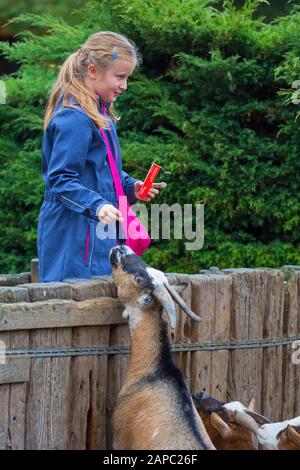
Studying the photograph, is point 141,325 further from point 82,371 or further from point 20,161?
point 20,161

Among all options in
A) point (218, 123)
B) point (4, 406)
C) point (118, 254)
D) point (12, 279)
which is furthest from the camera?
point (218, 123)

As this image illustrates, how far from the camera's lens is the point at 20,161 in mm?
8133

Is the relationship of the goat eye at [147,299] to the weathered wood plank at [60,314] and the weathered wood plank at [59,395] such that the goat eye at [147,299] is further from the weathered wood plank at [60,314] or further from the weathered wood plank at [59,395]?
the weathered wood plank at [59,395]

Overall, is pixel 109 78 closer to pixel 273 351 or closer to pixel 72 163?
pixel 72 163

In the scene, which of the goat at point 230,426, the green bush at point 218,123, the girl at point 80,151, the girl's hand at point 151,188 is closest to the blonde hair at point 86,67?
the girl at point 80,151

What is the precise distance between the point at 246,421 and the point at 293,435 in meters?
0.23

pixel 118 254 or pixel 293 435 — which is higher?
pixel 118 254

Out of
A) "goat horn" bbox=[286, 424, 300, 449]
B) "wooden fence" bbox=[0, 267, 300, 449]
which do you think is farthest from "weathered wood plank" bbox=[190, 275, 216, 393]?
"goat horn" bbox=[286, 424, 300, 449]

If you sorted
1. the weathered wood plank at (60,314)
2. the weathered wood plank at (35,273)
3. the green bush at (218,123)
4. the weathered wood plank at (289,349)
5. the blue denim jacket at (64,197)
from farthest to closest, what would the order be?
the green bush at (218,123), the weathered wood plank at (35,273), the weathered wood plank at (289,349), the blue denim jacket at (64,197), the weathered wood plank at (60,314)

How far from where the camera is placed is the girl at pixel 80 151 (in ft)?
15.6

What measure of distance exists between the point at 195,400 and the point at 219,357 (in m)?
0.45

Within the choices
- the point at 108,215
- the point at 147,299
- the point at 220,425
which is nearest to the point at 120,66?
the point at 108,215

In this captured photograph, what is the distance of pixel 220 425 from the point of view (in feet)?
14.7

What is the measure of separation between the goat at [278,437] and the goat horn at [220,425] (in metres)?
0.16
